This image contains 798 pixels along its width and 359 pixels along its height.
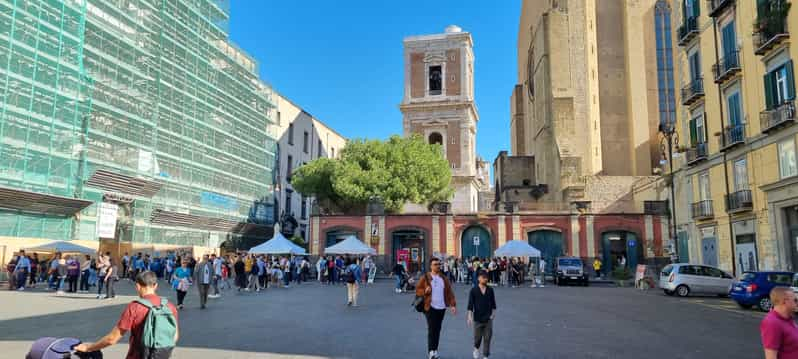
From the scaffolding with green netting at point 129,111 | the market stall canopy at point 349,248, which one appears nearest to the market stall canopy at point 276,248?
the market stall canopy at point 349,248

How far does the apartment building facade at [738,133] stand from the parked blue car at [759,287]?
4272 mm

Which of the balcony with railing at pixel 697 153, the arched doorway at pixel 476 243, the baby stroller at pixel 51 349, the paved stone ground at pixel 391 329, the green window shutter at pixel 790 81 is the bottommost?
the paved stone ground at pixel 391 329

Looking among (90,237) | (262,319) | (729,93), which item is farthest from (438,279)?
(90,237)

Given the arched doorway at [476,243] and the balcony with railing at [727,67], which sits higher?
the balcony with railing at [727,67]

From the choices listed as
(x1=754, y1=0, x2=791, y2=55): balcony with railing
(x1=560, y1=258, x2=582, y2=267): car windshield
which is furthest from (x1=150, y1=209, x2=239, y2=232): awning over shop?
(x1=754, y1=0, x2=791, y2=55): balcony with railing

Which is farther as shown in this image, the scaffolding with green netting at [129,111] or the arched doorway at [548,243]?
the arched doorway at [548,243]

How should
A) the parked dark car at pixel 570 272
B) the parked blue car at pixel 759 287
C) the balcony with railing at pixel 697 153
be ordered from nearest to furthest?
the parked blue car at pixel 759 287 → the balcony with railing at pixel 697 153 → the parked dark car at pixel 570 272

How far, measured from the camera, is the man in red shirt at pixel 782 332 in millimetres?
4332

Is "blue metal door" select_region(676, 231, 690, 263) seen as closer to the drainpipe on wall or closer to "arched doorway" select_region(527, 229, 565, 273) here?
the drainpipe on wall

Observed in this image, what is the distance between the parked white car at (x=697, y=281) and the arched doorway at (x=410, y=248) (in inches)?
719

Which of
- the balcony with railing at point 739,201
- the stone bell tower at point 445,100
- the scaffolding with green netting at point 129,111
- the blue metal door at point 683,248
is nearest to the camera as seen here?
the balcony with railing at point 739,201

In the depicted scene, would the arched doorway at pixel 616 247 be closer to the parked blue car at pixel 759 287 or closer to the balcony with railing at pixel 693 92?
the balcony with railing at pixel 693 92

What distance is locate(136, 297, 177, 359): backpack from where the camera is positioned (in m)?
4.64

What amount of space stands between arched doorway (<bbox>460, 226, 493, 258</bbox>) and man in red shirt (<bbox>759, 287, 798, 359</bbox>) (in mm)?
33485
